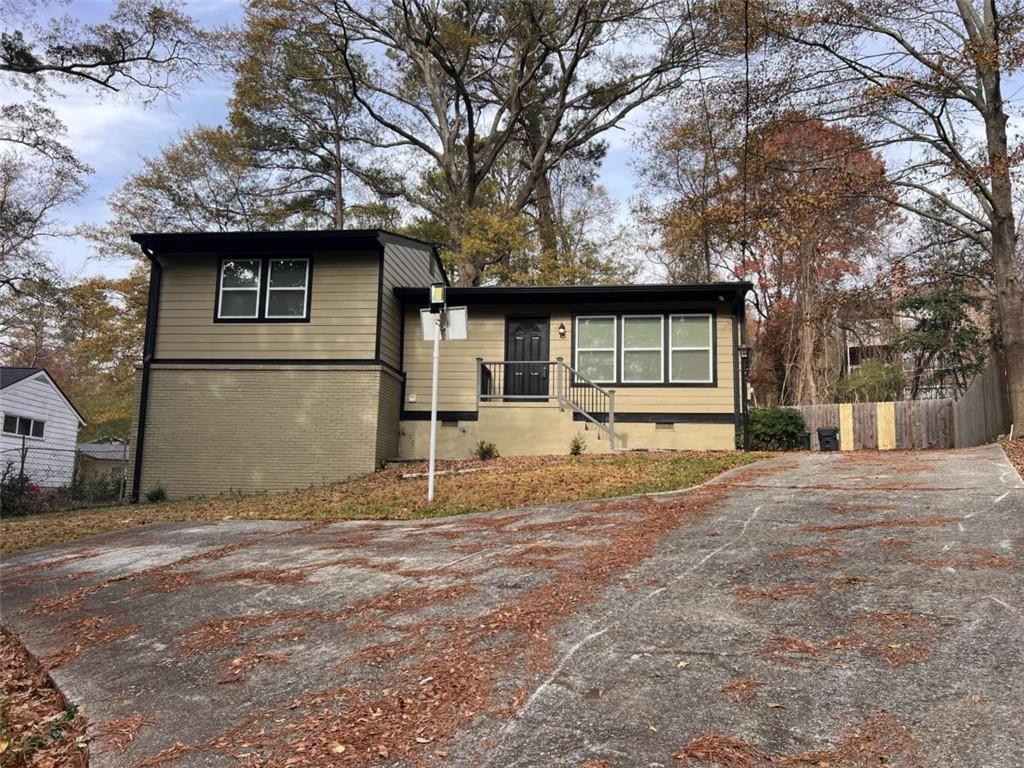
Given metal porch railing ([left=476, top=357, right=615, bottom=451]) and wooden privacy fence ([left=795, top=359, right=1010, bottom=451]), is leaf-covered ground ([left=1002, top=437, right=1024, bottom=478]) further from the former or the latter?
metal porch railing ([left=476, top=357, right=615, bottom=451])

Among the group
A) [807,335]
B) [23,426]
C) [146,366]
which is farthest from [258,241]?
[807,335]

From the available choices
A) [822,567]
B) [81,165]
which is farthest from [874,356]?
[81,165]

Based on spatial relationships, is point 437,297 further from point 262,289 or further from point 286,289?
point 262,289

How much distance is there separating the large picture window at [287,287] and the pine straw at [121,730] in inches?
445

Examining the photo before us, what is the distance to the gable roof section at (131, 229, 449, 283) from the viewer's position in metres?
13.3

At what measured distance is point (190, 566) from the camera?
19.6ft

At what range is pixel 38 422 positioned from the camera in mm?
23422

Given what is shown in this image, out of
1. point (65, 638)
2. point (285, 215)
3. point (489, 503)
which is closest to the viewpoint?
point (65, 638)

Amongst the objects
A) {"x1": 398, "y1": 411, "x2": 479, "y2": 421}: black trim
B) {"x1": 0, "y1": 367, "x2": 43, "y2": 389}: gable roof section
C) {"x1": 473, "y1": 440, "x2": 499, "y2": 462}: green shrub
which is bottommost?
{"x1": 473, "y1": 440, "x2": 499, "y2": 462}: green shrub

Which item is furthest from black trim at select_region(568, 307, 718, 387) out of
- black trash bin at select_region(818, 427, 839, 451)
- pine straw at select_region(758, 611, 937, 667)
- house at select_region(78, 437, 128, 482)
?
house at select_region(78, 437, 128, 482)

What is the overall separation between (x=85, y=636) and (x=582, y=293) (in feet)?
37.1

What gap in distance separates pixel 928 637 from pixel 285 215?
25.4 m

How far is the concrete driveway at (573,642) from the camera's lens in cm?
261

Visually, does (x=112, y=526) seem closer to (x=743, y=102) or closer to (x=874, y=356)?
(x=743, y=102)
